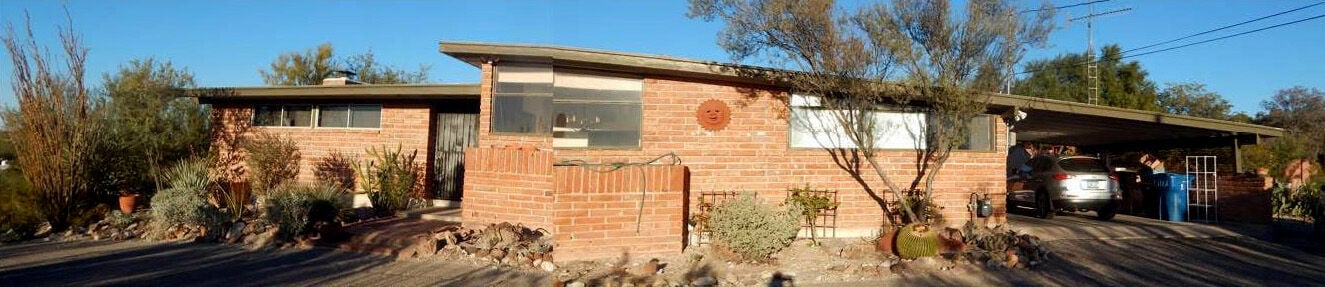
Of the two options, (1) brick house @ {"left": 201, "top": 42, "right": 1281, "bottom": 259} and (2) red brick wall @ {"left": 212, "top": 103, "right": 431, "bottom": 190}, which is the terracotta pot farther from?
(1) brick house @ {"left": 201, "top": 42, "right": 1281, "bottom": 259}

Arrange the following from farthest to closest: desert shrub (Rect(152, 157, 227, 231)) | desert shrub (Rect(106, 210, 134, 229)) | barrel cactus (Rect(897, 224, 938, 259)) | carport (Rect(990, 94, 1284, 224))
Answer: carport (Rect(990, 94, 1284, 224)), desert shrub (Rect(106, 210, 134, 229)), desert shrub (Rect(152, 157, 227, 231)), barrel cactus (Rect(897, 224, 938, 259))

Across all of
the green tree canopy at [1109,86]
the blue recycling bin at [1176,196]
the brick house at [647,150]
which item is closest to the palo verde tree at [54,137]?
the brick house at [647,150]

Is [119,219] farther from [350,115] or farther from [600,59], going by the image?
[600,59]

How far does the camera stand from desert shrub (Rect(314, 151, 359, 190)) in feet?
39.5

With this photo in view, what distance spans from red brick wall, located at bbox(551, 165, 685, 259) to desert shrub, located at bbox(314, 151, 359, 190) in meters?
6.42

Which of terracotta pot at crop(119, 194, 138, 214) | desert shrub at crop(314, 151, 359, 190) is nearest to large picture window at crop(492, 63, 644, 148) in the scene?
desert shrub at crop(314, 151, 359, 190)

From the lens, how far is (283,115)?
41.7 feet

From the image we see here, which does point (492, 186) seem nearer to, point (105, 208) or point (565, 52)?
point (565, 52)

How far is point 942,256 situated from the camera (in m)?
7.71

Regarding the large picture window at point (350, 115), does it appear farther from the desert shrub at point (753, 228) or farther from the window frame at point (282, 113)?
the desert shrub at point (753, 228)

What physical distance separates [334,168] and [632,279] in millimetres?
7796

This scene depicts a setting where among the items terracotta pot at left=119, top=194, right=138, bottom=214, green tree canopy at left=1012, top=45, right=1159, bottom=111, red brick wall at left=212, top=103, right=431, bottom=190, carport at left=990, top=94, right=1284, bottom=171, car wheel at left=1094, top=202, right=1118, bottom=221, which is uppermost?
green tree canopy at left=1012, top=45, right=1159, bottom=111

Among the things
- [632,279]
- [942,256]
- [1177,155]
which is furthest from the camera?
[1177,155]

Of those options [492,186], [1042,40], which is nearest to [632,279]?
[492,186]
